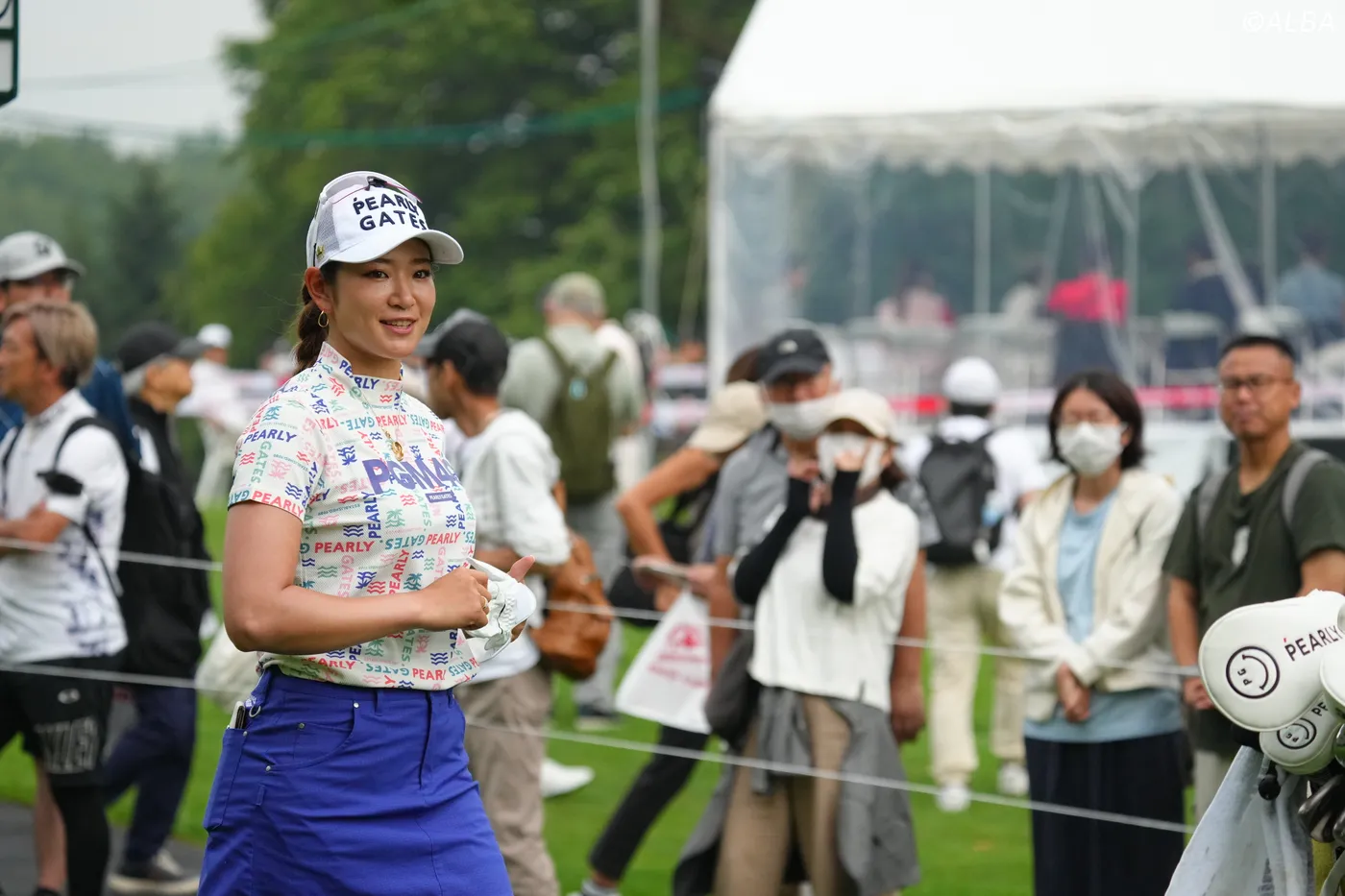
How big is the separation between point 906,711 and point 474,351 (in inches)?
70.8

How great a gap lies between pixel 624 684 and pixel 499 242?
133ft

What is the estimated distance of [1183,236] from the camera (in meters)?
15.9

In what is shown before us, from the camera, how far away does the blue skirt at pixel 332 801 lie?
11.9 ft

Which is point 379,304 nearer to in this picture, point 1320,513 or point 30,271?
point 1320,513

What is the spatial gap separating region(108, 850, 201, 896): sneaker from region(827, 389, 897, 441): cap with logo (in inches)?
122

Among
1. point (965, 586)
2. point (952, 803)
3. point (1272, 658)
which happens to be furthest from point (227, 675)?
point (1272, 658)

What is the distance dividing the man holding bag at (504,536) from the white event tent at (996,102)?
18.6 ft

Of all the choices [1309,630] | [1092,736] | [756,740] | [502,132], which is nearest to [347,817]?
[1309,630]

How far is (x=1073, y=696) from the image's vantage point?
605cm

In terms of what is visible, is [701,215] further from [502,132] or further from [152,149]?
[152,149]

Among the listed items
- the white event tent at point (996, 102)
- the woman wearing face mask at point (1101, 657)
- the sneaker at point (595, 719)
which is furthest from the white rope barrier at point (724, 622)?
the white event tent at point (996, 102)

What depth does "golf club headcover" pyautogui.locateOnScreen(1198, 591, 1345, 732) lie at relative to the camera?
3.67 meters

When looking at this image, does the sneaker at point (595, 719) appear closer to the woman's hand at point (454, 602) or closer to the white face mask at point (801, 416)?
the white face mask at point (801, 416)

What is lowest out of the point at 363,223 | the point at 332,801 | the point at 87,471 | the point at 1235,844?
the point at 1235,844
